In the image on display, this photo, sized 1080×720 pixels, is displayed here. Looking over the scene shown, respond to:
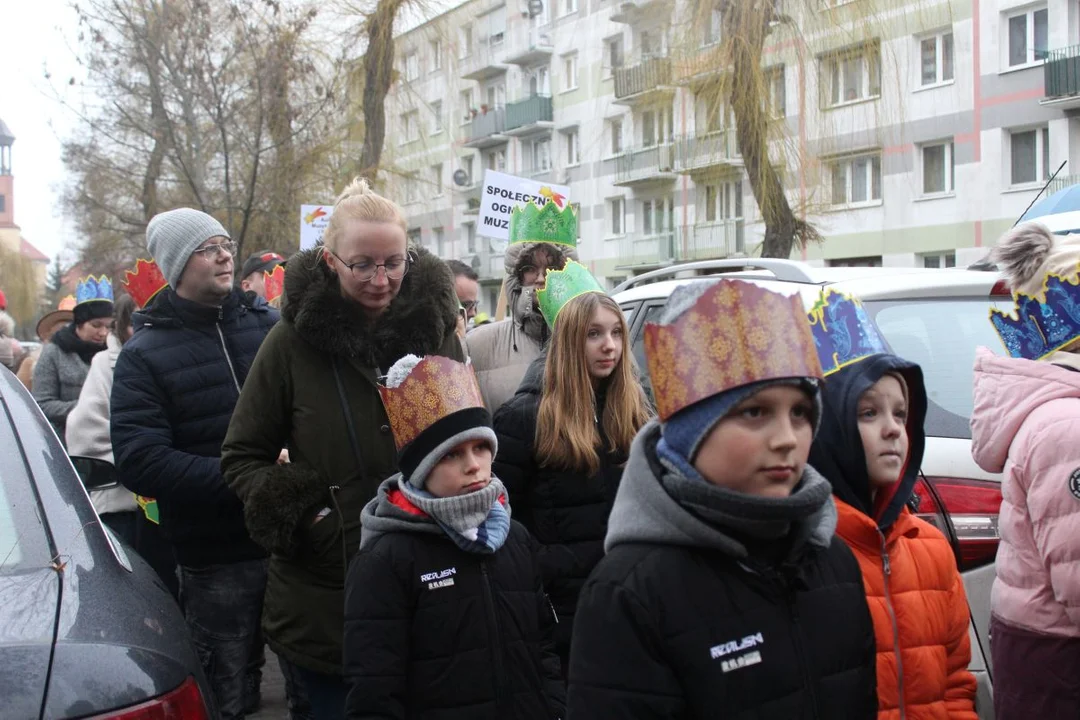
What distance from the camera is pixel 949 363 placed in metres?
4.06

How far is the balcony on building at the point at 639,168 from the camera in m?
36.3

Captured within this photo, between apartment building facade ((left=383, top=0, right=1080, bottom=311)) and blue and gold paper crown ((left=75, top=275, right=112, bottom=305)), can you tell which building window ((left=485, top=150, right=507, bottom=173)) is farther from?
blue and gold paper crown ((left=75, top=275, right=112, bottom=305))

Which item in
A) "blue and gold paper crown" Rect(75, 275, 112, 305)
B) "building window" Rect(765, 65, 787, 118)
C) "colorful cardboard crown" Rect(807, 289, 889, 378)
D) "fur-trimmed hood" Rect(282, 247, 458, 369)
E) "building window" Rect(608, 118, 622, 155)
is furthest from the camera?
"building window" Rect(608, 118, 622, 155)

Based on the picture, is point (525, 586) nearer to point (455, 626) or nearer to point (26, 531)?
point (455, 626)

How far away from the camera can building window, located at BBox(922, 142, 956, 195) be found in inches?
1068

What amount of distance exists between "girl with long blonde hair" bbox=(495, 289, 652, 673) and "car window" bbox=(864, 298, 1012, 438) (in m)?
0.98

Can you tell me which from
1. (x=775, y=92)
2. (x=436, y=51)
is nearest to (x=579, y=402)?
(x=775, y=92)

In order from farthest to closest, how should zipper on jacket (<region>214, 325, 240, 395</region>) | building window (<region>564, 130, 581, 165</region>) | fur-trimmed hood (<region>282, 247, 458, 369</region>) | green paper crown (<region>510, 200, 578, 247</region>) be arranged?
building window (<region>564, 130, 581, 165</region>) → green paper crown (<region>510, 200, 578, 247</region>) → zipper on jacket (<region>214, 325, 240, 395</region>) → fur-trimmed hood (<region>282, 247, 458, 369</region>)

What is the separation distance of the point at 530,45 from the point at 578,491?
41.0 m

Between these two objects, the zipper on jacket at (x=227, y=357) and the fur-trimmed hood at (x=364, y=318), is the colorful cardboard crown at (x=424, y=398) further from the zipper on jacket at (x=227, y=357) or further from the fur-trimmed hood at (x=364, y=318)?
the zipper on jacket at (x=227, y=357)

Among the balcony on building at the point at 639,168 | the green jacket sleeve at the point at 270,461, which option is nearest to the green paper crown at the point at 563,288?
the green jacket sleeve at the point at 270,461

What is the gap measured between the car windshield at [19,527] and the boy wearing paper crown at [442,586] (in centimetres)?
78

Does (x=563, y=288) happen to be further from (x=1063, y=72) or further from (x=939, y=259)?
(x=939, y=259)

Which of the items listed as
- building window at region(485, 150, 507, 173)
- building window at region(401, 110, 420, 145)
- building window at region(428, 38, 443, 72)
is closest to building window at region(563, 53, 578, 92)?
building window at region(485, 150, 507, 173)
